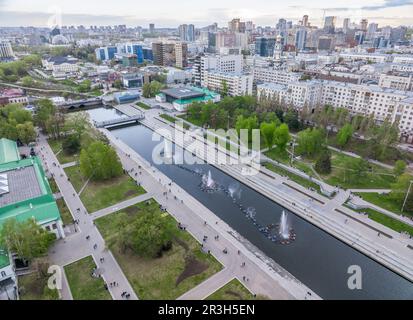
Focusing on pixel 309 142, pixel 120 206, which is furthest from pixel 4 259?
pixel 309 142

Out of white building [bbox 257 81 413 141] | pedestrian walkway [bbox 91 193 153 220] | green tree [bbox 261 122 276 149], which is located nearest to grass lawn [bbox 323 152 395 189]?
green tree [bbox 261 122 276 149]

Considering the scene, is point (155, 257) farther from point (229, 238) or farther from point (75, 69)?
point (75, 69)

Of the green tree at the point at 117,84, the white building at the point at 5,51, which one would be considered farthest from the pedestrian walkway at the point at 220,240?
the white building at the point at 5,51

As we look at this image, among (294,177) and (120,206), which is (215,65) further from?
(120,206)

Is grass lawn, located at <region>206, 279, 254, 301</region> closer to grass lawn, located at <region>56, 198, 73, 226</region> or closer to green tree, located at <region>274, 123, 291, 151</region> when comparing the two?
grass lawn, located at <region>56, 198, 73, 226</region>

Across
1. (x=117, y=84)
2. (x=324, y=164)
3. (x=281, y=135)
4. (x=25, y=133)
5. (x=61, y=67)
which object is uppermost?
(x=61, y=67)

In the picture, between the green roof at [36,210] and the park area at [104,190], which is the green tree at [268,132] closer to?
the park area at [104,190]
